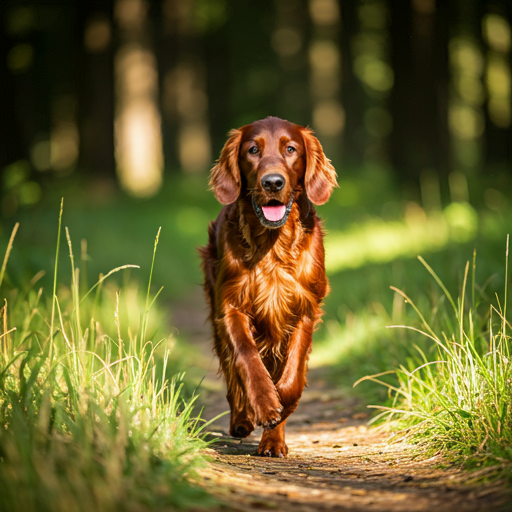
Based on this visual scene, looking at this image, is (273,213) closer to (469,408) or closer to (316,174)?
(316,174)

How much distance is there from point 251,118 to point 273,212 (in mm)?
21107

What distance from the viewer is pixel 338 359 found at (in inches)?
193

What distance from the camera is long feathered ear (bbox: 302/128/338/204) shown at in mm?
3406

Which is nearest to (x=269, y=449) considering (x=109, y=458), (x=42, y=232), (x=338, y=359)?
(x=109, y=458)

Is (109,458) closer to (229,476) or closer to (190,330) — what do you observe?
(229,476)

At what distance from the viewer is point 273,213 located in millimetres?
3143

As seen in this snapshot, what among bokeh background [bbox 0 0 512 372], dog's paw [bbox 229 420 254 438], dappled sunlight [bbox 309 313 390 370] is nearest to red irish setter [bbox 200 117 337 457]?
dog's paw [bbox 229 420 254 438]

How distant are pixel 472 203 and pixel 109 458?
8108mm

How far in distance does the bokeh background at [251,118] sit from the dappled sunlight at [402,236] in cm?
4

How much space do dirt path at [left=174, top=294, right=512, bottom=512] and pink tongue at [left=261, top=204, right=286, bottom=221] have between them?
3.62 feet

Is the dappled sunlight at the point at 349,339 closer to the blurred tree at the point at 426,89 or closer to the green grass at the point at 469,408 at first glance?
the green grass at the point at 469,408

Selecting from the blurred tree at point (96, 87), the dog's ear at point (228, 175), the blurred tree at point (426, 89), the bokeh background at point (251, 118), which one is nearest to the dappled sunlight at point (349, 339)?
the bokeh background at point (251, 118)

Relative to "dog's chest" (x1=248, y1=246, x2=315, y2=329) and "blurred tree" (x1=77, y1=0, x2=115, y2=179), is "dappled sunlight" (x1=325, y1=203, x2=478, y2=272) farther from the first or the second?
"blurred tree" (x1=77, y1=0, x2=115, y2=179)

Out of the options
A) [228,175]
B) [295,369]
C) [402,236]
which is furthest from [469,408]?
[402,236]
